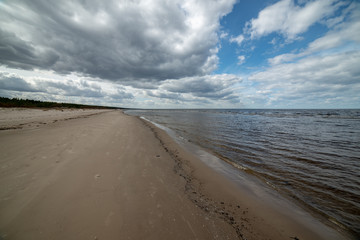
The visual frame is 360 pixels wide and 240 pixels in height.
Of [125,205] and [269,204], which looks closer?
[125,205]

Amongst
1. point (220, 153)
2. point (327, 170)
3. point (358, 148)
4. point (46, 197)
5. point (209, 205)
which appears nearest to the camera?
point (46, 197)

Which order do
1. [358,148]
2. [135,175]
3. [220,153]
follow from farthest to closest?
[358,148], [220,153], [135,175]

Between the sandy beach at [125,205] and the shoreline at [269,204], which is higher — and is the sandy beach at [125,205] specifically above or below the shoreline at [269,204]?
above

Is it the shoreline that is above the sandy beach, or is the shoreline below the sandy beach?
below

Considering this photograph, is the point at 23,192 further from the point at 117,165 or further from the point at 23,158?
the point at 23,158

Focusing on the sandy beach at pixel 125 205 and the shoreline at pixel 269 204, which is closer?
the sandy beach at pixel 125 205

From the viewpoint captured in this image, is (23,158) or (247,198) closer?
(247,198)

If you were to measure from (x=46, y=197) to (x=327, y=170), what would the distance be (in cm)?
1052

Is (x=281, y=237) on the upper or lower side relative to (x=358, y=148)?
lower

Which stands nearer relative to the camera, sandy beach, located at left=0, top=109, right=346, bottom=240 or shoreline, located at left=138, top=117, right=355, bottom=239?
sandy beach, located at left=0, top=109, right=346, bottom=240

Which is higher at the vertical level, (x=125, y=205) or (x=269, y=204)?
(x=125, y=205)

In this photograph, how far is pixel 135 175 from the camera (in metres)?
4.45

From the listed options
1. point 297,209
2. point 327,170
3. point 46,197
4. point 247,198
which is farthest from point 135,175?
point 327,170

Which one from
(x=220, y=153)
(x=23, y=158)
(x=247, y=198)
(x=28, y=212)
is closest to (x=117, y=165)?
(x=28, y=212)
